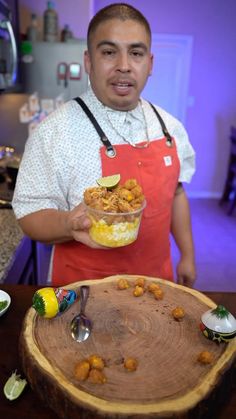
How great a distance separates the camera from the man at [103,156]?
45.4 inches

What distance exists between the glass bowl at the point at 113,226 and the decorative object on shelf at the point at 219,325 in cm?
29

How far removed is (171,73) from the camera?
4793mm

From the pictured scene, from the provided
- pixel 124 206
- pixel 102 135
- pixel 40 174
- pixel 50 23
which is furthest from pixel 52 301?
pixel 50 23

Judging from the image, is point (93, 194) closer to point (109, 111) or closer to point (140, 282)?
point (140, 282)

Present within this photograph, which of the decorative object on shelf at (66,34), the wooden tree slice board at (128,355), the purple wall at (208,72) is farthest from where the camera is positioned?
the purple wall at (208,72)

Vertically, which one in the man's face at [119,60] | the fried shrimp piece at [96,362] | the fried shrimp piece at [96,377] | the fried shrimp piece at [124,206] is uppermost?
the man's face at [119,60]

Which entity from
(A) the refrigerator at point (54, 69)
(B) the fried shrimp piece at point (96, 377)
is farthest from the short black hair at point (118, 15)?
(A) the refrigerator at point (54, 69)

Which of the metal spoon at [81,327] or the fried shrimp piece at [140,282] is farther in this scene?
the fried shrimp piece at [140,282]

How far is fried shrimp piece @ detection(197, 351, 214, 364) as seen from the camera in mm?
760

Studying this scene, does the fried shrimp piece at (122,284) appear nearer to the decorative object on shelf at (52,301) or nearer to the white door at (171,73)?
the decorative object on shelf at (52,301)

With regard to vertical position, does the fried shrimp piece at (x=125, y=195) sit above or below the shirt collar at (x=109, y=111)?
below

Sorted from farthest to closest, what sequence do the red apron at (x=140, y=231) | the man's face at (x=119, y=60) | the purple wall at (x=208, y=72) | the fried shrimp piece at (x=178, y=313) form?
the purple wall at (x=208, y=72), the red apron at (x=140, y=231), the man's face at (x=119, y=60), the fried shrimp piece at (x=178, y=313)

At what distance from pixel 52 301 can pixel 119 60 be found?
790 millimetres

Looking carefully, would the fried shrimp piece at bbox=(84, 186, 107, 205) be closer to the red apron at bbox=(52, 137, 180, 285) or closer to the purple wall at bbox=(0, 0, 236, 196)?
the red apron at bbox=(52, 137, 180, 285)
